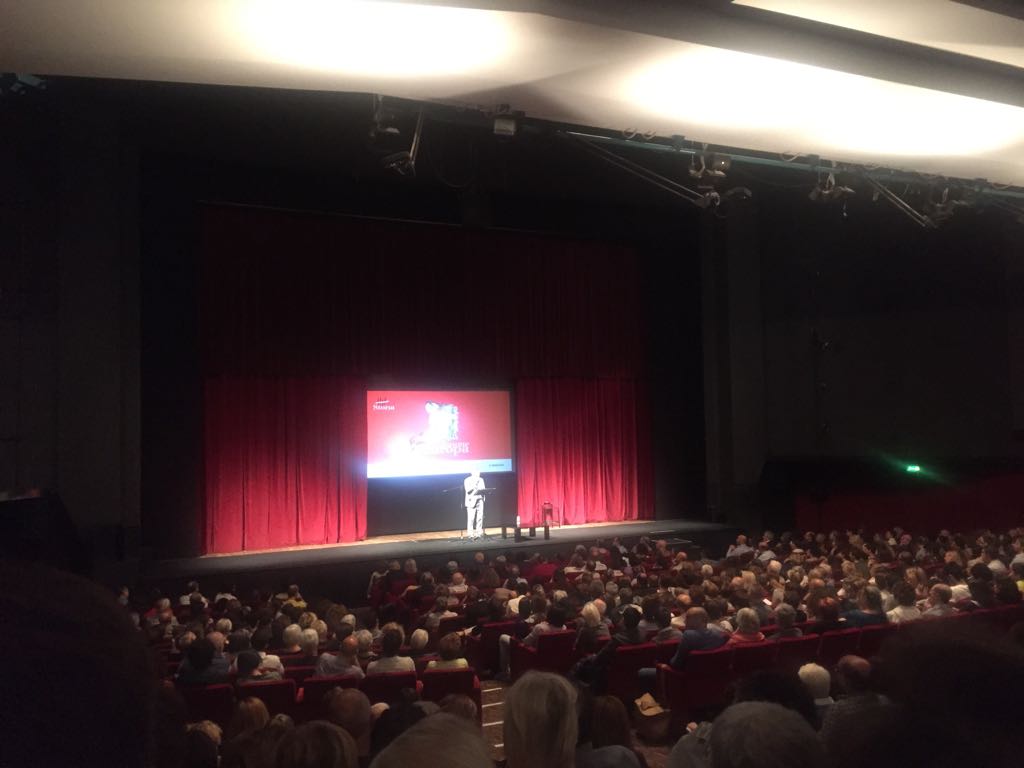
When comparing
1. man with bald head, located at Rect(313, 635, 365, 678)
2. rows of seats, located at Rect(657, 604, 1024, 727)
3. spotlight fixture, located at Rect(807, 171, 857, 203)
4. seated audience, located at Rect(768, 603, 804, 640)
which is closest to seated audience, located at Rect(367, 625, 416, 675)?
man with bald head, located at Rect(313, 635, 365, 678)

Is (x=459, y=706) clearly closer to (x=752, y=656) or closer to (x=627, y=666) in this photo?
(x=627, y=666)

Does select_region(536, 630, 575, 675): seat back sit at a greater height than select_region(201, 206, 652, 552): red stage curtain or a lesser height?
lesser

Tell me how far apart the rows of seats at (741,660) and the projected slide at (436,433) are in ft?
33.5

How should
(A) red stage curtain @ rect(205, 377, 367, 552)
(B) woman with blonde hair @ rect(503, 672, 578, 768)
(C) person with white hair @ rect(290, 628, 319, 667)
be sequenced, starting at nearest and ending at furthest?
(B) woman with blonde hair @ rect(503, 672, 578, 768) < (C) person with white hair @ rect(290, 628, 319, 667) < (A) red stage curtain @ rect(205, 377, 367, 552)

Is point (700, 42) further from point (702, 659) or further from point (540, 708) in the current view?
point (702, 659)

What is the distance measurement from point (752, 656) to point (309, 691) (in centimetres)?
320

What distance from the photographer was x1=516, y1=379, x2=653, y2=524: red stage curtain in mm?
17062

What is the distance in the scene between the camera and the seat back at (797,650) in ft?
19.9

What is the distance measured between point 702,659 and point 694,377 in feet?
42.6

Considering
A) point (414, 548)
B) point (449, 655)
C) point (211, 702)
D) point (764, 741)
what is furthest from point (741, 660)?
point (414, 548)

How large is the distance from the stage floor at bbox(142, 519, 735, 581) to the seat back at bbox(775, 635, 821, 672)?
25.7 ft

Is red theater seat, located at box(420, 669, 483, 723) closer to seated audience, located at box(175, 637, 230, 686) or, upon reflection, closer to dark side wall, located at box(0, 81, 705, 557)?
seated audience, located at box(175, 637, 230, 686)

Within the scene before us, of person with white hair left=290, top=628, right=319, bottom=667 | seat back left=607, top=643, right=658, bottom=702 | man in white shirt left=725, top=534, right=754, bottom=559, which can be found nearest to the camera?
seat back left=607, top=643, right=658, bottom=702

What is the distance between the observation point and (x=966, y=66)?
376cm
